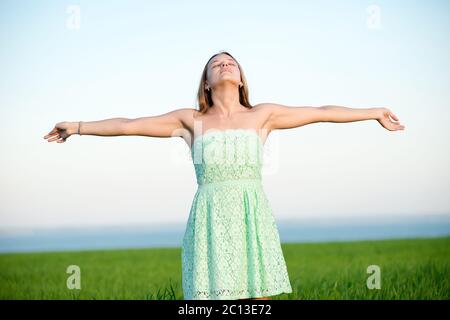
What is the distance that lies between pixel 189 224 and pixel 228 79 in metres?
0.86

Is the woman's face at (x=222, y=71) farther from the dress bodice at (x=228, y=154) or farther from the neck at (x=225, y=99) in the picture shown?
the dress bodice at (x=228, y=154)

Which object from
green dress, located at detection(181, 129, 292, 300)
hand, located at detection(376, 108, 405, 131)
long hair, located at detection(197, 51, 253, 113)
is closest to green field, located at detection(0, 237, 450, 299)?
green dress, located at detection(181, 129, 292, 300)

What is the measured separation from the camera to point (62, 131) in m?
3.79

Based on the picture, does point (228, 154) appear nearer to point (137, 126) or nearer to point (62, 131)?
point (137, 126)

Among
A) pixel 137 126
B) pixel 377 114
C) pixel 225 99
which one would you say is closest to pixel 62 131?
pixel 137 126

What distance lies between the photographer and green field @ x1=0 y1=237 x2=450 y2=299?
554 centimetres

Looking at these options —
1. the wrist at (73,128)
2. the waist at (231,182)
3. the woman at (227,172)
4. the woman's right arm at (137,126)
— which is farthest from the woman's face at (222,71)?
the wrist at (73,128)

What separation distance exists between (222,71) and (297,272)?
155 inches

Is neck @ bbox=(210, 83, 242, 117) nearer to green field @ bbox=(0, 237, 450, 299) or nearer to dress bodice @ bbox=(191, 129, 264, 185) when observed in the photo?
dress bodice @ bbox=(191, 129, 264, 185)

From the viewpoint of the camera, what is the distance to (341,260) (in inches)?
326

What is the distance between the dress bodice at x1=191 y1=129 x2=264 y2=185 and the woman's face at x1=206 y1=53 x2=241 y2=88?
30 centimetres

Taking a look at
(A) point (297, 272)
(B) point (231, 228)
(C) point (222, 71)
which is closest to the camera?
(B) point (231, 228)
